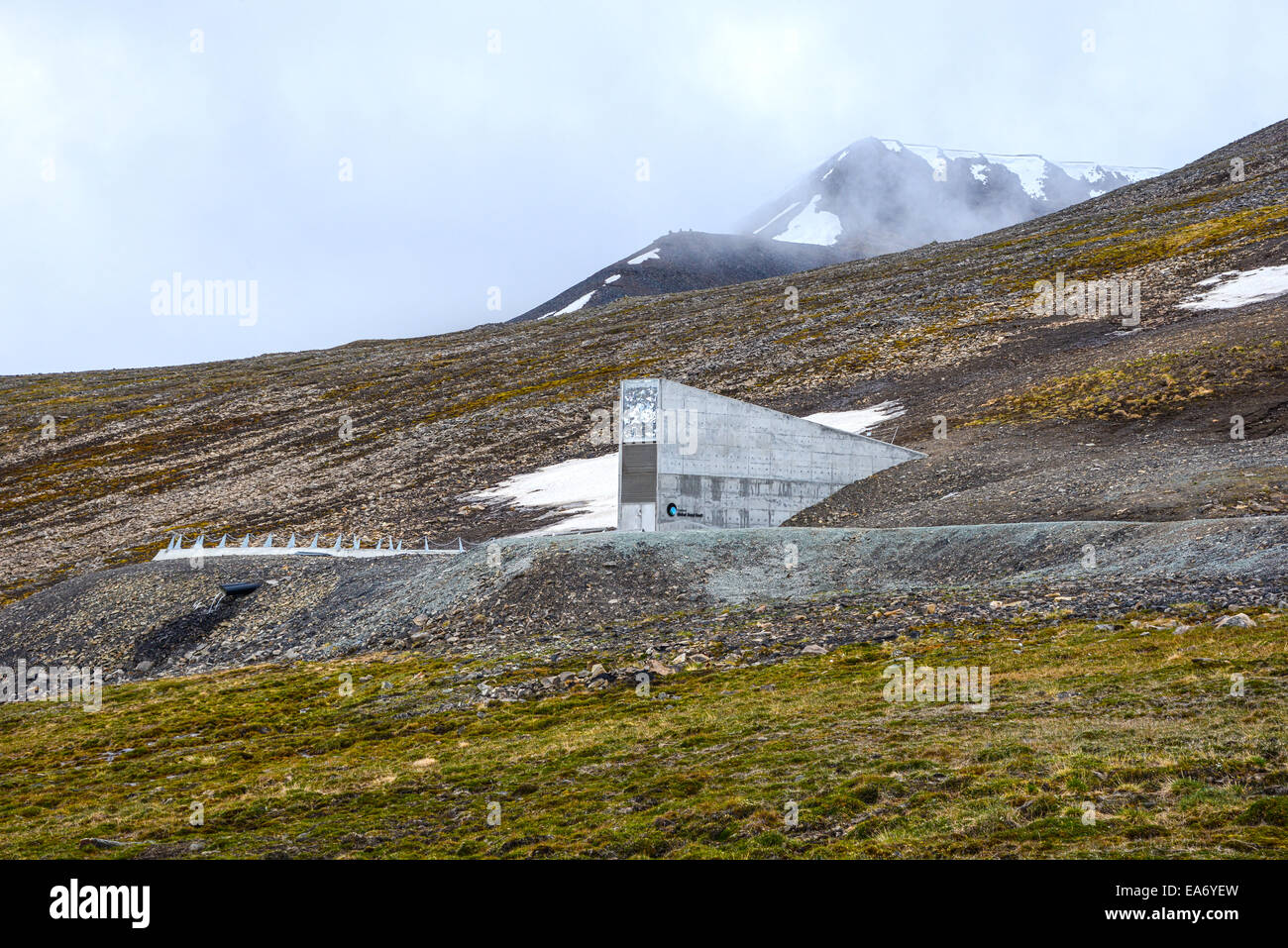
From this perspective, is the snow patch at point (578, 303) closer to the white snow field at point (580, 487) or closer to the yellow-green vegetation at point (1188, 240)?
the yellow-green vegetation at point (1188, 240)

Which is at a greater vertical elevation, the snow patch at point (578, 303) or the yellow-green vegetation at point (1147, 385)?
the snow patch at point (578, 303)

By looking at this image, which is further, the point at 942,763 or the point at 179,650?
the point at 179,650

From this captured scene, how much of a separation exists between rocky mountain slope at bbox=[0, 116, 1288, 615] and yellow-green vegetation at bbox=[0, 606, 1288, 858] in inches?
575

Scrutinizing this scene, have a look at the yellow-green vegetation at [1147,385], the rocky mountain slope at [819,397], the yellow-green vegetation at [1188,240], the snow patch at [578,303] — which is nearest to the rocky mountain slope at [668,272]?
the snow patch at [578,303]

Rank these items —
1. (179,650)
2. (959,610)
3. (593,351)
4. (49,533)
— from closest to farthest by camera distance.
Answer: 1. (959,610)
2. (179,650)
3. (49,533)
4. (593,351)

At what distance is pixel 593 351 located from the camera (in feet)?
306

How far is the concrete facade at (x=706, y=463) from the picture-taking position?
32594 mm

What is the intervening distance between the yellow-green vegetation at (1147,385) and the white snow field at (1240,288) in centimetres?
1306

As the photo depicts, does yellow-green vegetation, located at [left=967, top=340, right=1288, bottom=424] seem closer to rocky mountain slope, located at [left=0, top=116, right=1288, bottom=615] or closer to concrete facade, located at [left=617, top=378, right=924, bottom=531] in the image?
rocky mountain slope, located at [left=0, top=116, right=1288, bottom=615]

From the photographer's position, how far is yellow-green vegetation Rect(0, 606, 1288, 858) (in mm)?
8484

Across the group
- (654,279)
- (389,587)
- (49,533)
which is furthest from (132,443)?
(654,279)

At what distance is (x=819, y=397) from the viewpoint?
63750 millimetres

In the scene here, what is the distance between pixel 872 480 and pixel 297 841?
102 feet

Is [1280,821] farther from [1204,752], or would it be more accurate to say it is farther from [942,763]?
A: [942,763]
